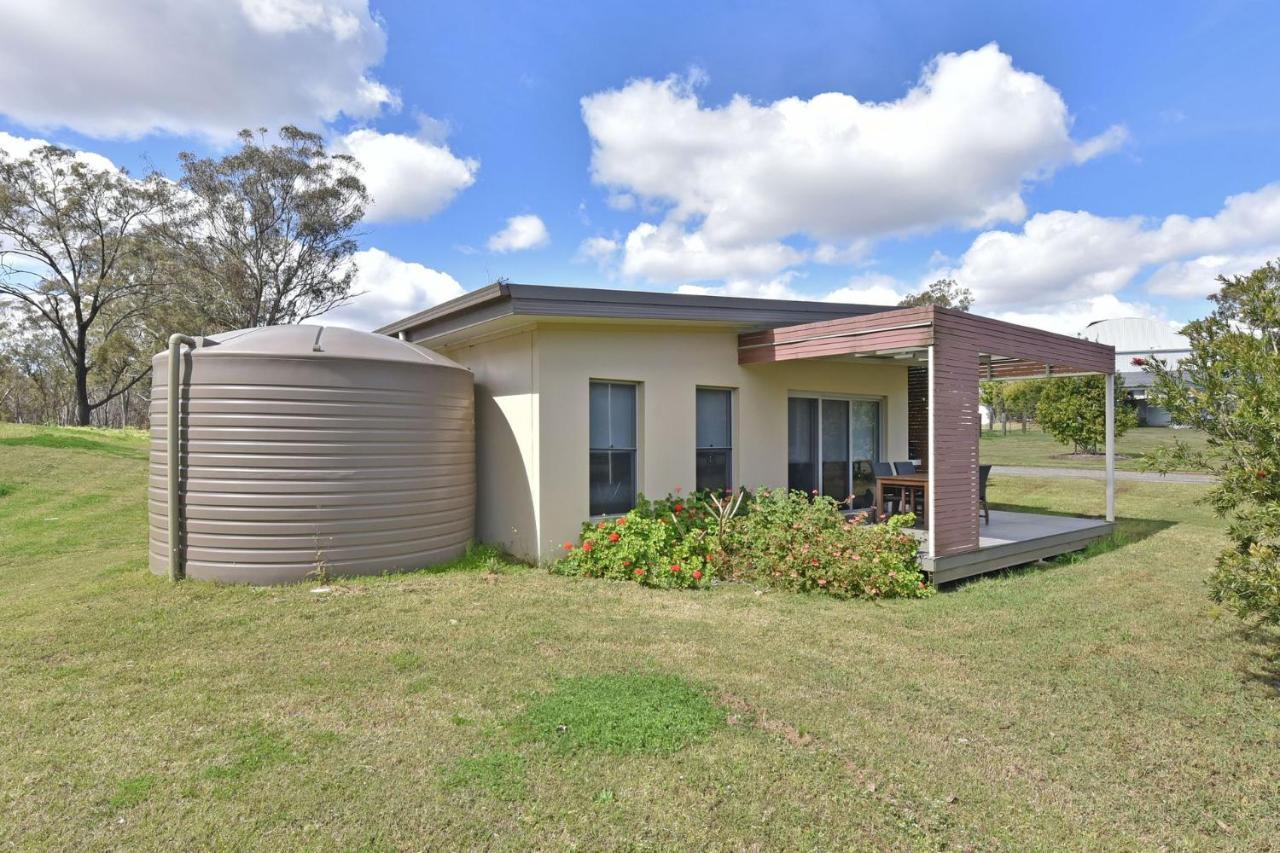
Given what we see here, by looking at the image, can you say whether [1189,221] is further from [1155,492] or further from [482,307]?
[482,307]

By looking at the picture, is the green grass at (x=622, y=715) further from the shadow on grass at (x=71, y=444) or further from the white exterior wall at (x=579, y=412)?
the shadow on grass at (x=71, y=444)

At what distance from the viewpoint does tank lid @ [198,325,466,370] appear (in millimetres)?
6324

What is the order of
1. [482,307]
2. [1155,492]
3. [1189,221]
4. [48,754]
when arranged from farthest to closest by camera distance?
[1189,221] → [1155,492] → [482,307] → [48,754]

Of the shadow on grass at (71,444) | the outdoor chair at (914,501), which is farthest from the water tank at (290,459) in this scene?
the shadow on grass at (71,444)

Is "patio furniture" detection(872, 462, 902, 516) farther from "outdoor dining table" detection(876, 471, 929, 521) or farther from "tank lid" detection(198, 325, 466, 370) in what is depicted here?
"tank lid" detection(198, 325, 466, 370)

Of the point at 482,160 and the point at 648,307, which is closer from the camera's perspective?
the point at 648,307

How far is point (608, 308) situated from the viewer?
22.8ft

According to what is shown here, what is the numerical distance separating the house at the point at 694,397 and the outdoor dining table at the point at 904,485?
27.4 inches

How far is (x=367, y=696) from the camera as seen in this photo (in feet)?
12.5

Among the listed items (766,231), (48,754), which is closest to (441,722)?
(48,754)

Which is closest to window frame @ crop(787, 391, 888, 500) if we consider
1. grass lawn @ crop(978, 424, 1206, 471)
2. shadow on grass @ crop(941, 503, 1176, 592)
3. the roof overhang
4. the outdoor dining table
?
the roof overhang

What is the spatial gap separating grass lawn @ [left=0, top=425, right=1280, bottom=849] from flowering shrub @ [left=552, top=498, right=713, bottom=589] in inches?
17.9

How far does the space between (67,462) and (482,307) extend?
13.7 m

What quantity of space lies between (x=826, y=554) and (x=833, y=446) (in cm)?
339
